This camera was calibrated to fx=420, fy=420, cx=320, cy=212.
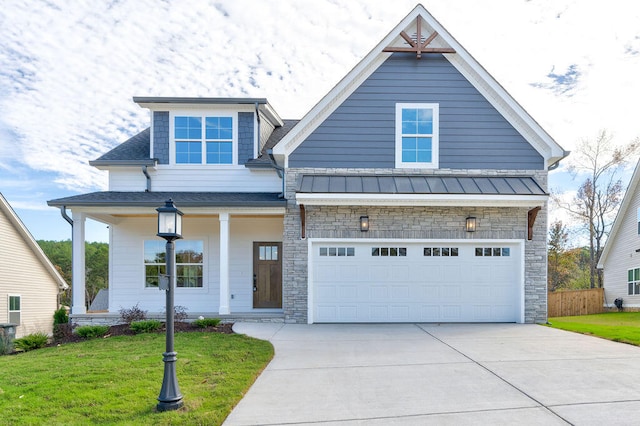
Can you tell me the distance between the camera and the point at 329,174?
36.6 ft

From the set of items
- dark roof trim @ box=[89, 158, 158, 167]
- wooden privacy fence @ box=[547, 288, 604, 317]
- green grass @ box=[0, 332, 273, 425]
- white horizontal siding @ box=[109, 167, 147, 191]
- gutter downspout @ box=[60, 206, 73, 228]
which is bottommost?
wooden privacy fence @ box=[547, 288, 604, 317]

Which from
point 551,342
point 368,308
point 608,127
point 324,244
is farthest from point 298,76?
point 608,127

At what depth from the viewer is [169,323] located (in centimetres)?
509

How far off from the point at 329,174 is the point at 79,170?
560 inches

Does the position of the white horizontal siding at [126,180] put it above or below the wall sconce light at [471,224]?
above

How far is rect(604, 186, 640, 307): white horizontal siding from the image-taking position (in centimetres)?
1978

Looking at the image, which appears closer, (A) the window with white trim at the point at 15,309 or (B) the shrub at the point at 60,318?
(B) the shrub at the point at 60,318

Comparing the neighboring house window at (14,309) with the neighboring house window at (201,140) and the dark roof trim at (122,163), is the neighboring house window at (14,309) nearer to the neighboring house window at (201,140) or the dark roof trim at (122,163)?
the dark roof trim at (122,163)

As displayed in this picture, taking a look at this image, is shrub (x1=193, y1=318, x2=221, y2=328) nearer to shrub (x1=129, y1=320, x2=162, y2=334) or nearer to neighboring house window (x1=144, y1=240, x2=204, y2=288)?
shrub (x1=129, y1=320, x2=162, y2=334)

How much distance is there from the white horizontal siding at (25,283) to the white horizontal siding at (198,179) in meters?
7.63

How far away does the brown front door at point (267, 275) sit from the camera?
1291 centimetres

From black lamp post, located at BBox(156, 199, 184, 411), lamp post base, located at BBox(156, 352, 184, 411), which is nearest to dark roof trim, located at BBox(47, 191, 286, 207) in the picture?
black lamp post, located at BBox(156, 199, 184, 411)

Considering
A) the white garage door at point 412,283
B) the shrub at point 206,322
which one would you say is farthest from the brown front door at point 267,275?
the shrub at point 206,322

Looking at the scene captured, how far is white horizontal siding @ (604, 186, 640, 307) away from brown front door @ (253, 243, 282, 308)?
1722 cm
